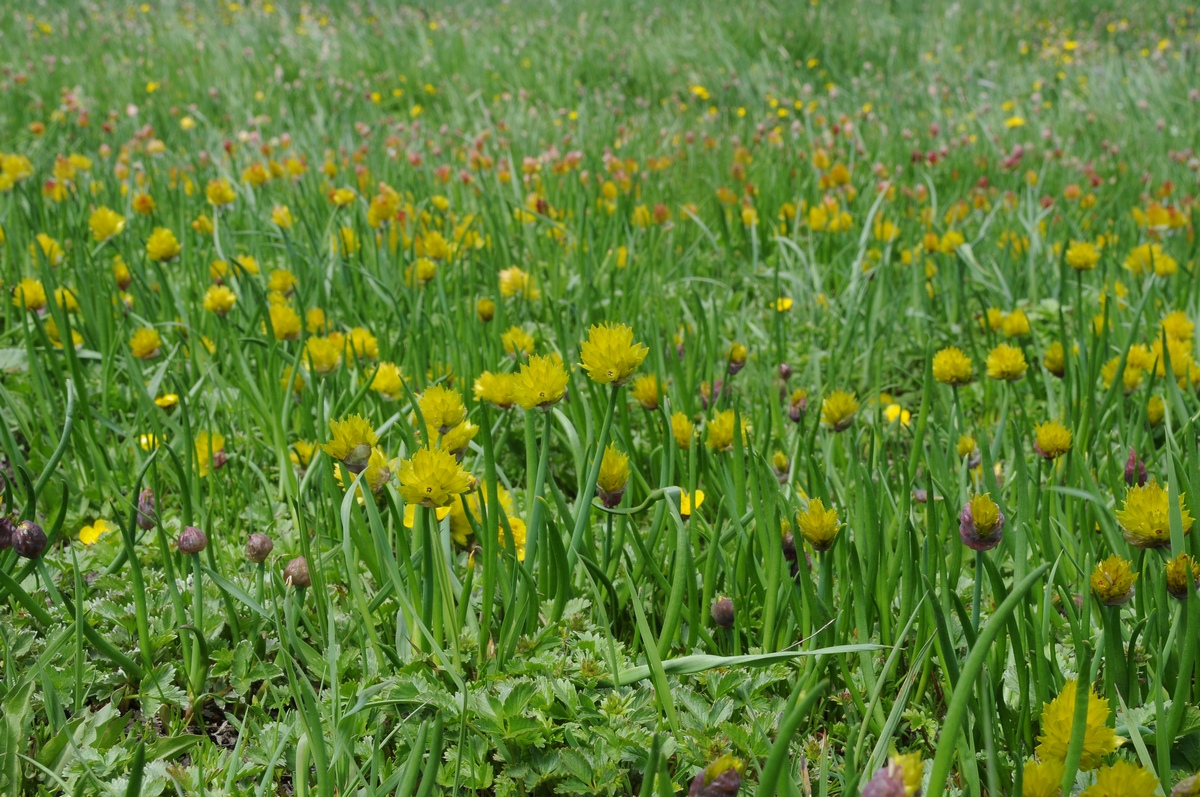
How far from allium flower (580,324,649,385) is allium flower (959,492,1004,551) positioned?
0.41 meters

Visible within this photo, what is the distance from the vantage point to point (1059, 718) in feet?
2.76

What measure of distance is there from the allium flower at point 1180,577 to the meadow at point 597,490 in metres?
0.04

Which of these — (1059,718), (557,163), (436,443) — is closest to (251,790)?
(436,443)

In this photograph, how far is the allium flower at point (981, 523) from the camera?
3.28 feet

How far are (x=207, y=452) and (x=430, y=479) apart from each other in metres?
0.90

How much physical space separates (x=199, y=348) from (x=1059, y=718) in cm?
180

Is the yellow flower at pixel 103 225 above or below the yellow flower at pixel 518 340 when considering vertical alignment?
above

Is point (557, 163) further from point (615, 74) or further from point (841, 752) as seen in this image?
point (615, 74)

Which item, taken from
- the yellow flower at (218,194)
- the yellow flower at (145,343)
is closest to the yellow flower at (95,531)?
the yellow flower at (145,343)

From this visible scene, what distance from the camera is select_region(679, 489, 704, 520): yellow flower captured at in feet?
4.26

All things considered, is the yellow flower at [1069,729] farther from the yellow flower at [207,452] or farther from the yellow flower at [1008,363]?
the yellow flower at [207,452]

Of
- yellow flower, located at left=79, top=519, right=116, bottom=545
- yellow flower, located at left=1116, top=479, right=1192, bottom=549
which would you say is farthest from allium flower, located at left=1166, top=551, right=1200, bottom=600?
yellow flower, located at left=79, top=519, right=116, bottom=545

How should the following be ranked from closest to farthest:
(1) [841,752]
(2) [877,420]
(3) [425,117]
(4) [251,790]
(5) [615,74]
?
(4) [251,790], (1) [841,752], (2) [877,420], (3) [425,117], (5) [615,74]

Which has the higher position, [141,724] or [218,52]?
[218,52]
